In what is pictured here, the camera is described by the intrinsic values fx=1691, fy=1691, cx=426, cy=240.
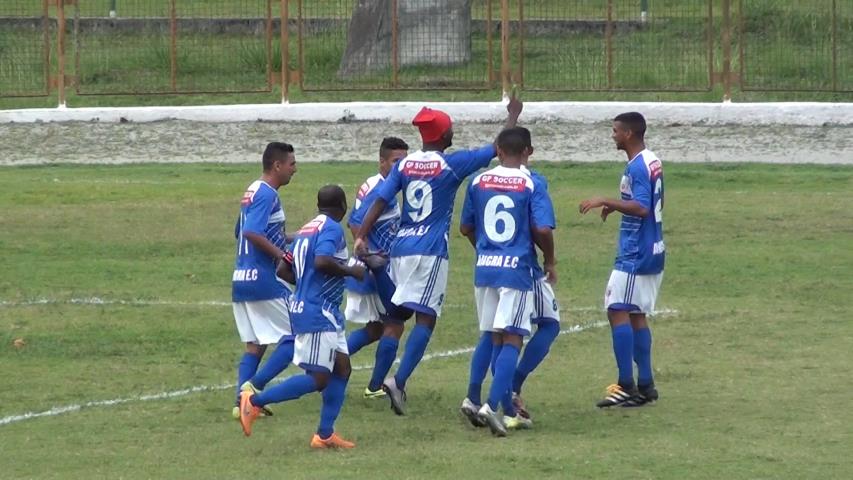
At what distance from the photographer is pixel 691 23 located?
26891mm

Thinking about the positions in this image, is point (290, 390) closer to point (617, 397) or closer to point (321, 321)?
point (321, 321)

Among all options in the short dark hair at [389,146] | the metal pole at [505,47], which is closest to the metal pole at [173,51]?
the metal pole at [505,47]

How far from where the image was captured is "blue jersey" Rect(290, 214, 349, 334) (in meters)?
9.93

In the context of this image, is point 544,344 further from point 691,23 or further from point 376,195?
point 691,23

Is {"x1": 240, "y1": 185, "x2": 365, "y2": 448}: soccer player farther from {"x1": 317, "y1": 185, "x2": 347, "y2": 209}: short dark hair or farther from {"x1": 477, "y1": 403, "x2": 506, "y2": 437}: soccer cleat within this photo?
{"x1": 477, "y1": 403, "x2": 506, "y2": 437}: soccer cleat

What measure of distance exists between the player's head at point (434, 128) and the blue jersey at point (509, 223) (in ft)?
2.17

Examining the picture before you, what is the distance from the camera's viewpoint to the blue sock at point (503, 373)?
34.1 ft

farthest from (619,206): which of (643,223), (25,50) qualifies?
(25,50)

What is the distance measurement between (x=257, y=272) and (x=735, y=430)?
3278mm

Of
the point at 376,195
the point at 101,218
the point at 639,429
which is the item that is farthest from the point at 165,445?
the point at 101,218

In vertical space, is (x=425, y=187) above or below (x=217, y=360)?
above

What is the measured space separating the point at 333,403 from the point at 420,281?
1.40m

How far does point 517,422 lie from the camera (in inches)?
420

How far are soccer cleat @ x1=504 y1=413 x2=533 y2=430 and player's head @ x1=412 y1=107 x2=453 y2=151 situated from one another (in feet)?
6.09
